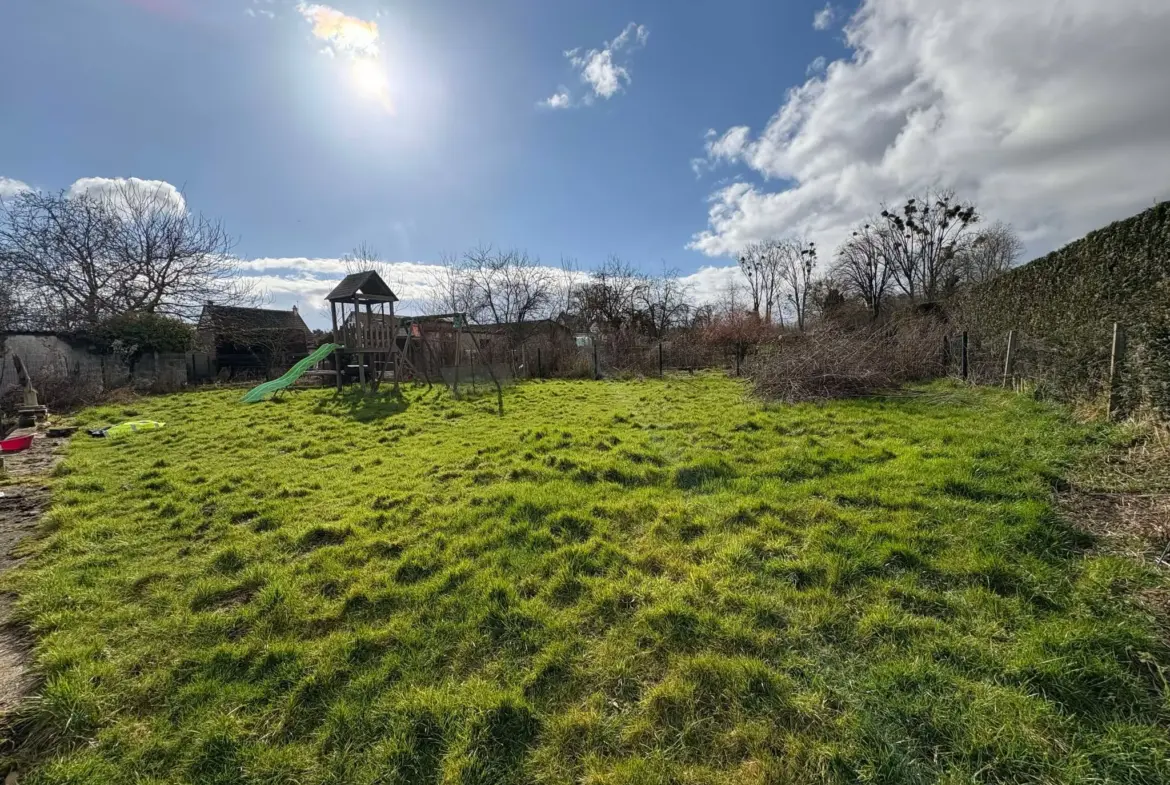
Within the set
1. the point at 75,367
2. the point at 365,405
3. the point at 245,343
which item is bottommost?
the point at 365,405

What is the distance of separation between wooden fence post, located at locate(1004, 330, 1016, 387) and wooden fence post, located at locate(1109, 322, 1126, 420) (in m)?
3.45

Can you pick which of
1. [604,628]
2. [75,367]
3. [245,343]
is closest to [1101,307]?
[604,628]

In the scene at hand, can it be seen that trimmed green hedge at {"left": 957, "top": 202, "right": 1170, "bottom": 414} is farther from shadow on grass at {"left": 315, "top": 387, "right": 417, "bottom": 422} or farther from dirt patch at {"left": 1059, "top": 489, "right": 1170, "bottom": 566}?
shadow on grass at {"left": 315, "top": 387, "right": 417, "bottom": 422}

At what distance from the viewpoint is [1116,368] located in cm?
578

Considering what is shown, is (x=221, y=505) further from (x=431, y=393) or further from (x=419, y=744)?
(x=431, y=393)

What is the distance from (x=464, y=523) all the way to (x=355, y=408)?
8.00 m

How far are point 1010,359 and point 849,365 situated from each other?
2980 mm

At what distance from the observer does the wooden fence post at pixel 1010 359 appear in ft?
29.3

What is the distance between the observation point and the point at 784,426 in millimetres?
6957

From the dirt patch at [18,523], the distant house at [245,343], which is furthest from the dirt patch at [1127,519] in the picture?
the distant house at [245,343]

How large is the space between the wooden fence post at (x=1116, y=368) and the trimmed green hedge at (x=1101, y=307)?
0.08 metres

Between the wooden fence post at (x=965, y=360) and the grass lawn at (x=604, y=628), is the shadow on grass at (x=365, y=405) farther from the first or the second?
the wooden fence post at (x=965, y=360)

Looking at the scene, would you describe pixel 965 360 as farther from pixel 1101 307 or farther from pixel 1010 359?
pixel 1101 307

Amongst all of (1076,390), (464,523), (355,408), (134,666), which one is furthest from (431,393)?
(1076,390)
